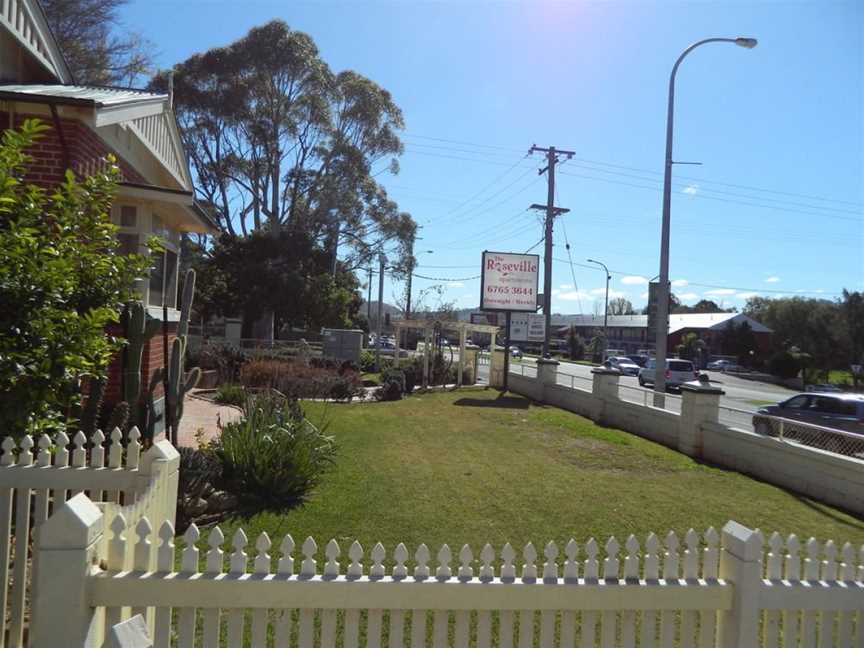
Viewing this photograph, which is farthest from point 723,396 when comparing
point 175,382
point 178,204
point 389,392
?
point 175,382

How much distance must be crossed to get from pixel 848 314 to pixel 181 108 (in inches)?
1769

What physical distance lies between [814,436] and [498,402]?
10.7 m

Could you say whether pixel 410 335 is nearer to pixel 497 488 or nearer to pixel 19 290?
pixel 497 488

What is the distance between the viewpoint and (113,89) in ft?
28.9

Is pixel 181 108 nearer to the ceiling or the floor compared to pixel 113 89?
nearer to the ceiling

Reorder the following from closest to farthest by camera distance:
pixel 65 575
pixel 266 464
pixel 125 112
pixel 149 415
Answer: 1. pixel 65 575
2. pixel 149 415
3. pixel 266 464
4. pixel 125 112

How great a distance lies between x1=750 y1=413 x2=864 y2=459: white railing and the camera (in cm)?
887

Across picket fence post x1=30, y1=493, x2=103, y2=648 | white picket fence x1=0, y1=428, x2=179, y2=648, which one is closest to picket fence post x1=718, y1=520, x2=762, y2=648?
picket fence post x1=30, y1=493, x2=103, y2=648

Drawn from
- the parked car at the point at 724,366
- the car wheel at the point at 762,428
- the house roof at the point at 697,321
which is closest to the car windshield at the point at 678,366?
the car wheel at the point at 762,428

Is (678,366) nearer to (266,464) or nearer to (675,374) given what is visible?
(675,374)

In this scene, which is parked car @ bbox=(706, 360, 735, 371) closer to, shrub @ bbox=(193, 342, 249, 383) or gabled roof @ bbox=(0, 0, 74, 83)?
shrub @ bbox=(193, 342, 249, 383)

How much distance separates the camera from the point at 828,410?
13.2 meters

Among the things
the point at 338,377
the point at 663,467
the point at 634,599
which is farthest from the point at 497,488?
the point at 338,377

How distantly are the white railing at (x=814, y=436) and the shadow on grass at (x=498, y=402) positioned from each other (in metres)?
8.60
